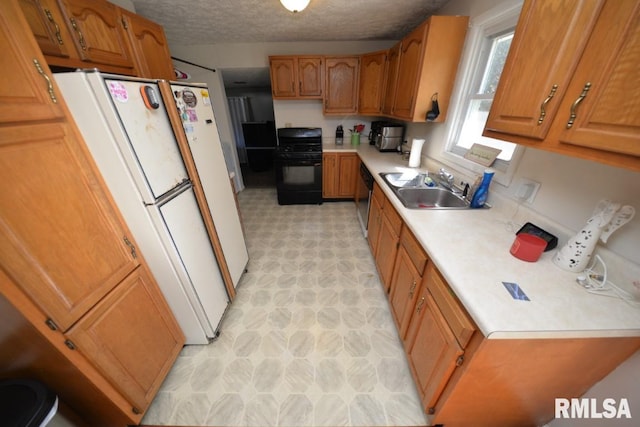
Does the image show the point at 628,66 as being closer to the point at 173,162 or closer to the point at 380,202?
the point at 380,202

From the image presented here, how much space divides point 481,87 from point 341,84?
1876mm

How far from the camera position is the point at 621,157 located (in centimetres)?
59

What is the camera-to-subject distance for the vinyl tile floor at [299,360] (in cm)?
117

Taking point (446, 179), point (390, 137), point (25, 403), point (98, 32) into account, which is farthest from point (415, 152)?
point (25, 403)

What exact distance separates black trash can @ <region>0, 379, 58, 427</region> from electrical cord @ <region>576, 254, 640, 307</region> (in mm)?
2001

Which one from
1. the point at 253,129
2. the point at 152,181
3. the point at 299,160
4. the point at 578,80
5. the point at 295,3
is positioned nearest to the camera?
the point at 578,80

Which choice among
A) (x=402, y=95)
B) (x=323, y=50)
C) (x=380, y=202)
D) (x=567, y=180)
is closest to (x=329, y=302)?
(x=380, y=202)

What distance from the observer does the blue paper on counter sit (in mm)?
767

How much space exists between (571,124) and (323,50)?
3248 millimetres

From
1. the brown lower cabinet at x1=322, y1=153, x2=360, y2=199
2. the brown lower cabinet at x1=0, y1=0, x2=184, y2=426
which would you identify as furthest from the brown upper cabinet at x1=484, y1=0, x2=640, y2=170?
the brown lower cabinet at x1=322, y1=153, x2=360, y2=199

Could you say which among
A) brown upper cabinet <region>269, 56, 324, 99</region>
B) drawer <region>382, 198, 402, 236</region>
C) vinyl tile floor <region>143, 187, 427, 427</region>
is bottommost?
vinyl tile floor <region>143, 187, 427, 427</region>

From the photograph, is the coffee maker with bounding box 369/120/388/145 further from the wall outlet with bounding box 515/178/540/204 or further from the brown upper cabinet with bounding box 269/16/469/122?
the wall outlet with bounding box 515/178/540/204

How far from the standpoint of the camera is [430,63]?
1768mm

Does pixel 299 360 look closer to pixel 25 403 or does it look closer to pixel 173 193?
pixel 25 403
